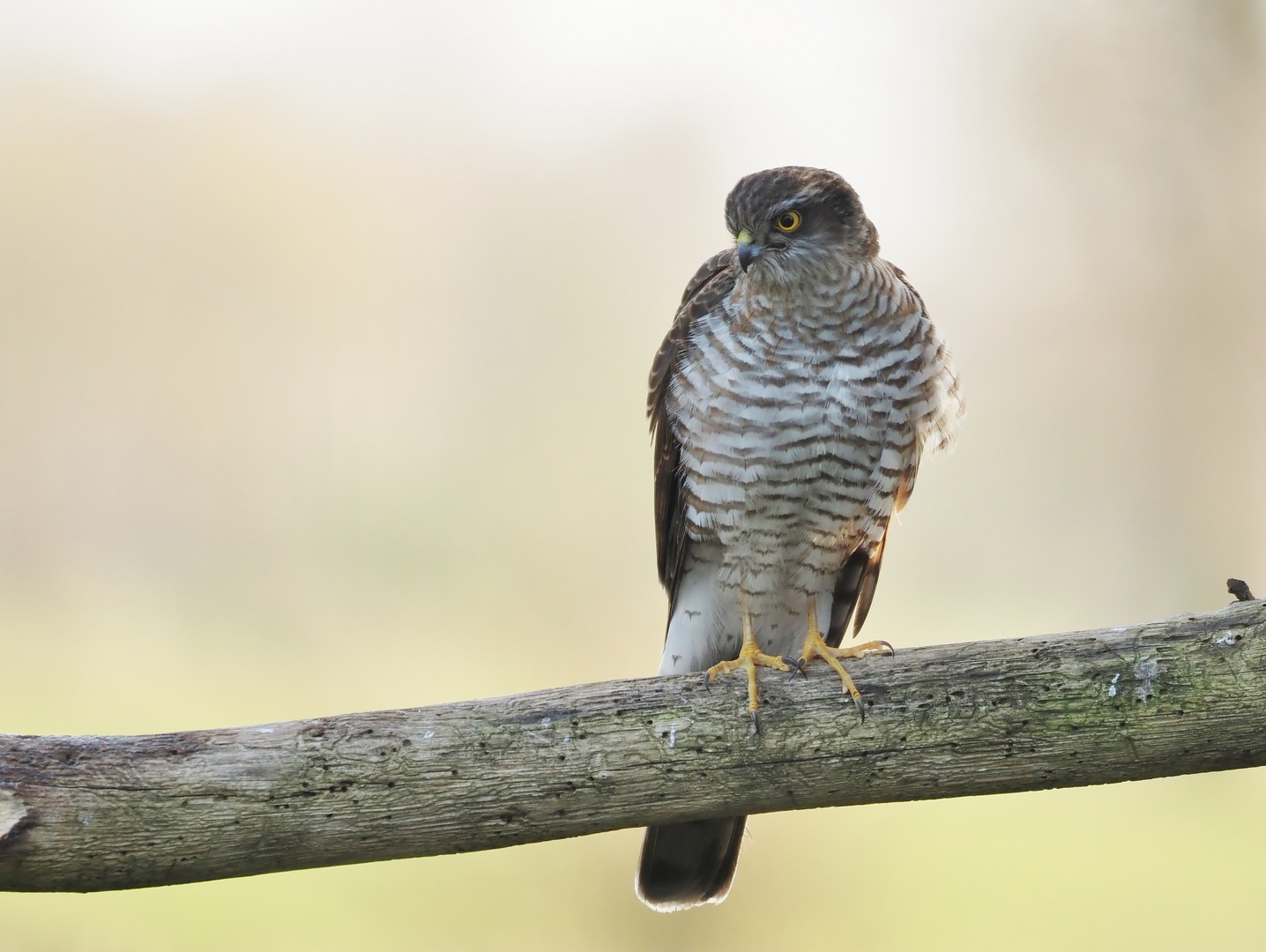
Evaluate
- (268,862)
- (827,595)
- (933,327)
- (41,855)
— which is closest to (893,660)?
(827,595)

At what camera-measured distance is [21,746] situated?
1.92 meters

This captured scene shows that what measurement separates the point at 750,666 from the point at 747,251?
0.96 metres

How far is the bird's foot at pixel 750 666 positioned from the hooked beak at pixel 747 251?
0.85 m

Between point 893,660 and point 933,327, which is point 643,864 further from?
point 933,327

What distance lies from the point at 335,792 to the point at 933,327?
5.69 feet

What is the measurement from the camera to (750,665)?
231cm

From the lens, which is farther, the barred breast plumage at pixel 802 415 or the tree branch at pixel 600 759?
→ the barred breast plumage at pixel 802 415

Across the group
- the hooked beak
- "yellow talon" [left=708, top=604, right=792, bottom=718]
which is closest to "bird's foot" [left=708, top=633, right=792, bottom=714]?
"yellow talon" [left=708, top=604, right=792, bottom=718]

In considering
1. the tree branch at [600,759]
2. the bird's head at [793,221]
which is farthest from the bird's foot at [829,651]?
the bird's head at [793,221]

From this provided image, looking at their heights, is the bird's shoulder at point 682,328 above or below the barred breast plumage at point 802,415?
above

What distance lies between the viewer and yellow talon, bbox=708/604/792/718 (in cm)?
221

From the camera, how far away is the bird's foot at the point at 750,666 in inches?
86.4

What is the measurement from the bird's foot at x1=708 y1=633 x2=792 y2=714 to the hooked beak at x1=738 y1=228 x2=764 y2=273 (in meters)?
0.85

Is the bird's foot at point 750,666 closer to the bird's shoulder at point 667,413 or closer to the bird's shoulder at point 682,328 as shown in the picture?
the bird's shoulder at point 667,413
